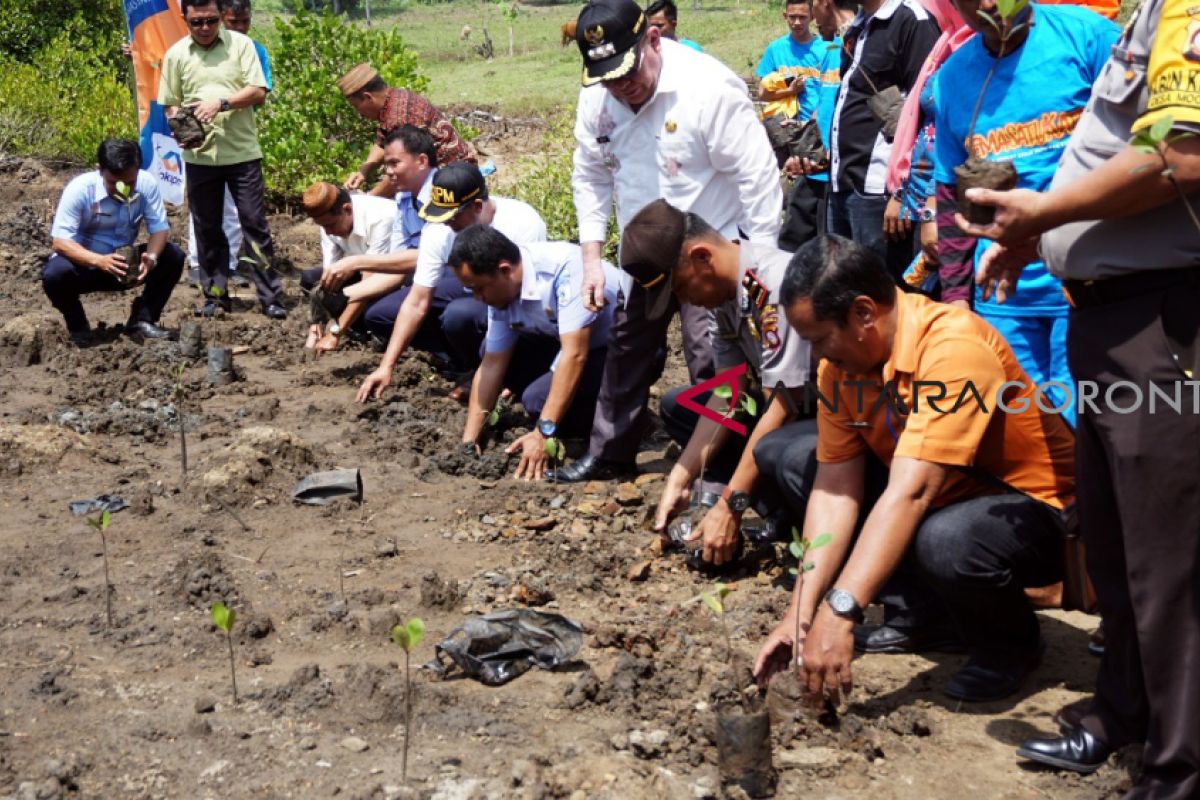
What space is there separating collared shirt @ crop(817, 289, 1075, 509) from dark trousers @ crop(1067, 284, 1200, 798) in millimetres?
424

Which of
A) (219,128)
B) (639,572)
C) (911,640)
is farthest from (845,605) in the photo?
(219,128)

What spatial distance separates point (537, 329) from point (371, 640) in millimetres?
2237

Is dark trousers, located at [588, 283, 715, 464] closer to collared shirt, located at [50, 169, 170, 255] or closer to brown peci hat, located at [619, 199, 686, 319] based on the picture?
brown peci hat, located at [619, 199, 686, 319]

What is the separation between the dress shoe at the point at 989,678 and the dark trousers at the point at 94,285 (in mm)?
5829

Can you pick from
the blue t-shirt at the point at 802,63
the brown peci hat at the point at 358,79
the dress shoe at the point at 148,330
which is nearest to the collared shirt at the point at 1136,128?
the blue t-shirt at the point at 802,63

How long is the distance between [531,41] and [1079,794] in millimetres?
25046

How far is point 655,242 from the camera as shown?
4.32 m

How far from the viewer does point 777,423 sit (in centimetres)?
436

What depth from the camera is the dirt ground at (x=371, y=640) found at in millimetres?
3256

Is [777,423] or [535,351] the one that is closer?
[777,423]

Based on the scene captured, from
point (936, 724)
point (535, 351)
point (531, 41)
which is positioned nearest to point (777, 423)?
point (936, 724)

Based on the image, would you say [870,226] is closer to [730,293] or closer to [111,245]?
[730,293]

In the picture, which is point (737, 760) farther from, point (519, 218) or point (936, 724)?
point (519, 218)

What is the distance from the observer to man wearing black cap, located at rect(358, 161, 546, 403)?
6.30 m
